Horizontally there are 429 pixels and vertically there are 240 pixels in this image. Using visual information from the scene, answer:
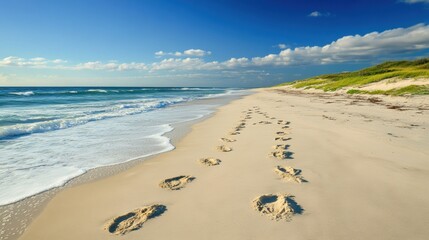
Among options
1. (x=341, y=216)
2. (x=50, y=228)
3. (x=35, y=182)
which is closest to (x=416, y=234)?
(x=341, y=216)

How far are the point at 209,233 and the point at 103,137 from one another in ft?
19.0

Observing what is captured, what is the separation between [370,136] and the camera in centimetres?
608

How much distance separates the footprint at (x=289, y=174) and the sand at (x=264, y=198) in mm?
75

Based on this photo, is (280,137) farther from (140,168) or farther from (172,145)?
(140,168)

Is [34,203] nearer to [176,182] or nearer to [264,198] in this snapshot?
[176,182]

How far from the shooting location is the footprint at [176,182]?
3.57 metres

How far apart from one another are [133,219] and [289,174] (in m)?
2.27

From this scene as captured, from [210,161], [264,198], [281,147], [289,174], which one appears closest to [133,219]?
[264,198]

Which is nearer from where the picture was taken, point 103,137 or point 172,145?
point 172,145

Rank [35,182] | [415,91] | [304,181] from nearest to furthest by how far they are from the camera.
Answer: [304,181], [35,182], [415,91]

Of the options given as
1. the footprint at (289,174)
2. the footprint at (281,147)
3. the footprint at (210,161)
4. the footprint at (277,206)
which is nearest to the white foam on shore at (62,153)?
the footprint at (210,161)

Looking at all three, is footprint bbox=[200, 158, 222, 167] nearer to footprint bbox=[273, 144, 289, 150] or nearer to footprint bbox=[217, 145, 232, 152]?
footprint bbox=[217, 145, 232, 152]

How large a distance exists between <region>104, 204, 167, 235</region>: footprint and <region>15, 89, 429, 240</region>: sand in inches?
1.0

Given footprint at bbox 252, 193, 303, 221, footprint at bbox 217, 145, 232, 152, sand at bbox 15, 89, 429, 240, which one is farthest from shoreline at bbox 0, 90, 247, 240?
footprint at bbox 252, 193, 303, 221
